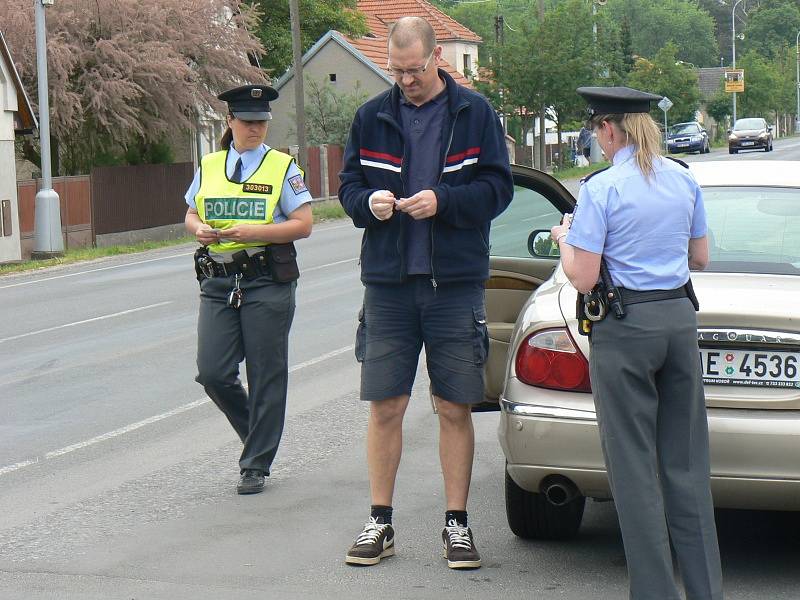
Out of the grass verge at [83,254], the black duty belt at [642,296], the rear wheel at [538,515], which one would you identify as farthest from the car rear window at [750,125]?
the black duty belt at [642,296]

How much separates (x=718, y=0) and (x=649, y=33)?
2632cm

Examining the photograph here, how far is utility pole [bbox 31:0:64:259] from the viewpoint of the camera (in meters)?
24.9

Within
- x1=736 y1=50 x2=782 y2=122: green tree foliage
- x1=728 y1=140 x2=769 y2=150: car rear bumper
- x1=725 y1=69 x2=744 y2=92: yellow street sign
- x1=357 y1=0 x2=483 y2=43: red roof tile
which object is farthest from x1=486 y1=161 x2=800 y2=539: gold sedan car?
x1=736 y1=50 x2=782 y2=122: green tree foliage

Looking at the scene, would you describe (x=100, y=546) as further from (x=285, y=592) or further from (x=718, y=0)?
(x=718, y=0)

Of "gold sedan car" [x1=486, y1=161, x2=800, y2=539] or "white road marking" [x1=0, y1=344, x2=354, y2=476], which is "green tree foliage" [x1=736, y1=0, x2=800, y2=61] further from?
"gold sedan car" [x1=486, y1=161, x2=800, y2=539]

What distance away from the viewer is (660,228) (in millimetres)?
4371

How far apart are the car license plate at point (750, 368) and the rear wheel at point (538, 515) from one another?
0.95m

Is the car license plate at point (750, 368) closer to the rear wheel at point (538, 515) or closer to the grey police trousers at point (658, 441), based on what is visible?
the grey police trousers at point (658, 441)

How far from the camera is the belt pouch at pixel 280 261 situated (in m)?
6.49

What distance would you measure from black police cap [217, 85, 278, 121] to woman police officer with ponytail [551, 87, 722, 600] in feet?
8.11

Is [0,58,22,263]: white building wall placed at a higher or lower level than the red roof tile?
lower

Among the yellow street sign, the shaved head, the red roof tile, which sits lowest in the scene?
the shaved head

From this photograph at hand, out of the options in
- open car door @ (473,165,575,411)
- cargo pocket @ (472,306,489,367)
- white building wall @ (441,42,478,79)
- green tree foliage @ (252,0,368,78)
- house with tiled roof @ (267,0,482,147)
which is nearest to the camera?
cargo pocket @ (472,306,489,367)

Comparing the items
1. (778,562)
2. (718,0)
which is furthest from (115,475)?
(718,0)
